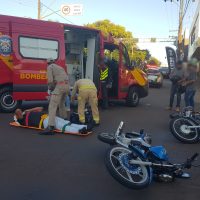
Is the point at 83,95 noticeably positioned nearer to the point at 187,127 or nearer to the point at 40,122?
the point at 40,122

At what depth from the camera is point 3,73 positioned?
30.1ft

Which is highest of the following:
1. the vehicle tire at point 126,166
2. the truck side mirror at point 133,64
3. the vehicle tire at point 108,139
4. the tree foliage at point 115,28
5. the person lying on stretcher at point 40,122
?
the tree foliage at point 115,28

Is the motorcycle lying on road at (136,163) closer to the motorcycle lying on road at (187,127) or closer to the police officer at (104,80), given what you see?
the motorcycle lying on road at (187,127)

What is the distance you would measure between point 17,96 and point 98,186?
5587 mm

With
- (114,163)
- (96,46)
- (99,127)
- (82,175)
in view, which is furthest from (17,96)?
(114,163)

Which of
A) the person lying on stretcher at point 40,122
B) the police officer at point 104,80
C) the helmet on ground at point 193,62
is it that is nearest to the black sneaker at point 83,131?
the person lying on stretcher at point 40,122

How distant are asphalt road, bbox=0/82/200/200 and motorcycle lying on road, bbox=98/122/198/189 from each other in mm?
164

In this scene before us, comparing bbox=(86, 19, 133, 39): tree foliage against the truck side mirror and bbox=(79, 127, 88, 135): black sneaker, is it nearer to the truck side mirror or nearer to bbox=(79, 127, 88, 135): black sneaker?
the truck side mirror

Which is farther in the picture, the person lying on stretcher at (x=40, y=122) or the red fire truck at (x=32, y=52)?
the red fire truck at (x=32, y=52)

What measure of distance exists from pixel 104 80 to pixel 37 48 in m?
2.48

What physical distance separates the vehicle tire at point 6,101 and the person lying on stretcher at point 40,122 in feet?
6.21

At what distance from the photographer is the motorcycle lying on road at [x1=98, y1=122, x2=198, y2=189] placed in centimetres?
404

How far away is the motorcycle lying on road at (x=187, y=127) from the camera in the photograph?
6828 mm

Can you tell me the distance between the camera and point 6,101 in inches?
377
